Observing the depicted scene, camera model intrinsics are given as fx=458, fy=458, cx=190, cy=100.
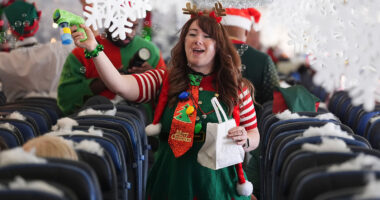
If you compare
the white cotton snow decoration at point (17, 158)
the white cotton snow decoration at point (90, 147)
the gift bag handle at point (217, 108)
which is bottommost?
the white cotton snow decoration at point (90, 147)

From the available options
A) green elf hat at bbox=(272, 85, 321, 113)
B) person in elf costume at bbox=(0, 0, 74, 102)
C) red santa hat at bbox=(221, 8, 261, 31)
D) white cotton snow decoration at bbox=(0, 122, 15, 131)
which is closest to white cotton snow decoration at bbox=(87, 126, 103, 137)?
Result: white cotton snow decoration at bbox=(0, 122, 15, 131)

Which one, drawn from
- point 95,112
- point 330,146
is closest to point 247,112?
point 330,146

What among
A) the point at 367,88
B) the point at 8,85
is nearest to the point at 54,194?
the point at 367,88

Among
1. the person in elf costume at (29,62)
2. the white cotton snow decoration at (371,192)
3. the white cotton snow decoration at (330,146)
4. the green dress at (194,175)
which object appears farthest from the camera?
the person in elf costume at (29,62)

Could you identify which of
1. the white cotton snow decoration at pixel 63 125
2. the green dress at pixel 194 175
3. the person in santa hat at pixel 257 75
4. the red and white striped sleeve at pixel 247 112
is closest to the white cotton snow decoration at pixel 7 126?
the white cotton snow decoration at pixel 63 125

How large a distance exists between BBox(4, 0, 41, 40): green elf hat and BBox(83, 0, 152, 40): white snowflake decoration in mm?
1951

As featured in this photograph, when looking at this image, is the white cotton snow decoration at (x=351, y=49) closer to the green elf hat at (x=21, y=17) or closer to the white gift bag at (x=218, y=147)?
the white gift bag at (x=218, y=147)

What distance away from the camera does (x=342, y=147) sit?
195cm

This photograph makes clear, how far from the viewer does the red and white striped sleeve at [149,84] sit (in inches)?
96.3

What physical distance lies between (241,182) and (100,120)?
3.02 feet

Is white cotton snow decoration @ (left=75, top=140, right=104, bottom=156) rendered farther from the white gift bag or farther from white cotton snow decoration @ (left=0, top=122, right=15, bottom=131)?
white cotton snow decoration @ (left=0, top=122, right=15, bottom=131)

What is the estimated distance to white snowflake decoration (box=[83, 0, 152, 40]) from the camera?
7.56 feet

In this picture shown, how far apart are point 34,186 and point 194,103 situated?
1.15m

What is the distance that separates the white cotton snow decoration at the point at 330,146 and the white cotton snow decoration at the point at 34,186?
1102mm
